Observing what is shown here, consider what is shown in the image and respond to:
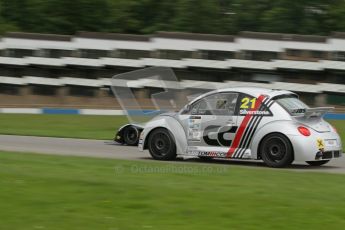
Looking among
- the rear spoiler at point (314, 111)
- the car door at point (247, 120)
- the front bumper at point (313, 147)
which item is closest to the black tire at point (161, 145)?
the car door at point (247, 120)

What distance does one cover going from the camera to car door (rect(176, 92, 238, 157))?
43.7ft

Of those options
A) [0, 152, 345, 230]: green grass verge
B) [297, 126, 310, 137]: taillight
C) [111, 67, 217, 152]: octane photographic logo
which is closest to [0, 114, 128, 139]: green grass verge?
[111, 67, 217, 152]: octane photographic logo

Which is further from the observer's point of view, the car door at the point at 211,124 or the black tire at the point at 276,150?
the car door at the point at 211,124

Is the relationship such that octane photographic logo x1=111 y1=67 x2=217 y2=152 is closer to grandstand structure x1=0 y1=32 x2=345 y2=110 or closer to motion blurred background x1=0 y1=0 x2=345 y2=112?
motion blurred background x1=0 y1=0 x2=345 y2=112

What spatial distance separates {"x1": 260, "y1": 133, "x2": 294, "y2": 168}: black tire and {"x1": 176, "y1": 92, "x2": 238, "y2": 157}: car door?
725 mm

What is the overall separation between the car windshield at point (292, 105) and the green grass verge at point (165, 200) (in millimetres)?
2209

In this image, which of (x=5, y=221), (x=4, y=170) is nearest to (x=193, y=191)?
(x=5, y=221)

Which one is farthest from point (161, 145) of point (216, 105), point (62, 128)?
point (62, 128)

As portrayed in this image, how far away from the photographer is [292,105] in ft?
43.2

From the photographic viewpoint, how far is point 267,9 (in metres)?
84.2

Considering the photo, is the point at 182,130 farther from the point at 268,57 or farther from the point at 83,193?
the point at 268,57

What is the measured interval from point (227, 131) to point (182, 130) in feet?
3.38

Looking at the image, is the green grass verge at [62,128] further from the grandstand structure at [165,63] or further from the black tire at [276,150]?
the grandstand structure at [165,63]

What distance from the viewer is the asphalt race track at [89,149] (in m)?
13.5
